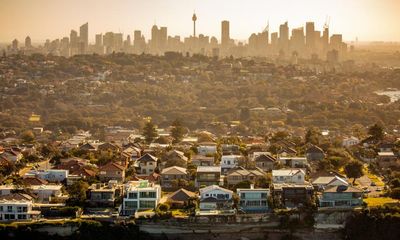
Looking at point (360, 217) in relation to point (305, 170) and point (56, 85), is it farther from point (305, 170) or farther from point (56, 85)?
point (56, 85)

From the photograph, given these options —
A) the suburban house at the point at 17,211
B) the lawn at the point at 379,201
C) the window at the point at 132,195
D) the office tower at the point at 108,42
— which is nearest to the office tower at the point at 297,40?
the office tower at the point at 108,42

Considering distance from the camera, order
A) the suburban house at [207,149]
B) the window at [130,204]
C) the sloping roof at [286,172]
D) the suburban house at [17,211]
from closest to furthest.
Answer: the suburban house at [17,211] → the window at [130,204] → the sloping roof at [286,172] → the suburban house at [207,149]

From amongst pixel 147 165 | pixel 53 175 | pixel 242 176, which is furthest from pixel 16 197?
pixel 242 176

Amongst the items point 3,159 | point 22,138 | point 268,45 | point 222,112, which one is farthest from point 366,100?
point 268,45

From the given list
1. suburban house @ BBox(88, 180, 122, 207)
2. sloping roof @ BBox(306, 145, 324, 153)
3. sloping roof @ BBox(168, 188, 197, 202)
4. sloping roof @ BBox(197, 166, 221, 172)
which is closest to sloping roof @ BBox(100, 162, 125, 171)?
sloping roof @ BBox(197, 166, 221, 172)

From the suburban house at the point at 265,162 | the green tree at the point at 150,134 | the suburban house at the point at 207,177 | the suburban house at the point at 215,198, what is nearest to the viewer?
the suburban house at the point at 215,198

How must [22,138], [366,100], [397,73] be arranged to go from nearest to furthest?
[22,138]
[366,100]
[397,73]

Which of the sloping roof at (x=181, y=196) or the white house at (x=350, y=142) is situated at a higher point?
the white house at (x=350, y=142)

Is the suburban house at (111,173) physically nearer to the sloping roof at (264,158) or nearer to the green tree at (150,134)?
the sloping roof at (264,158)
